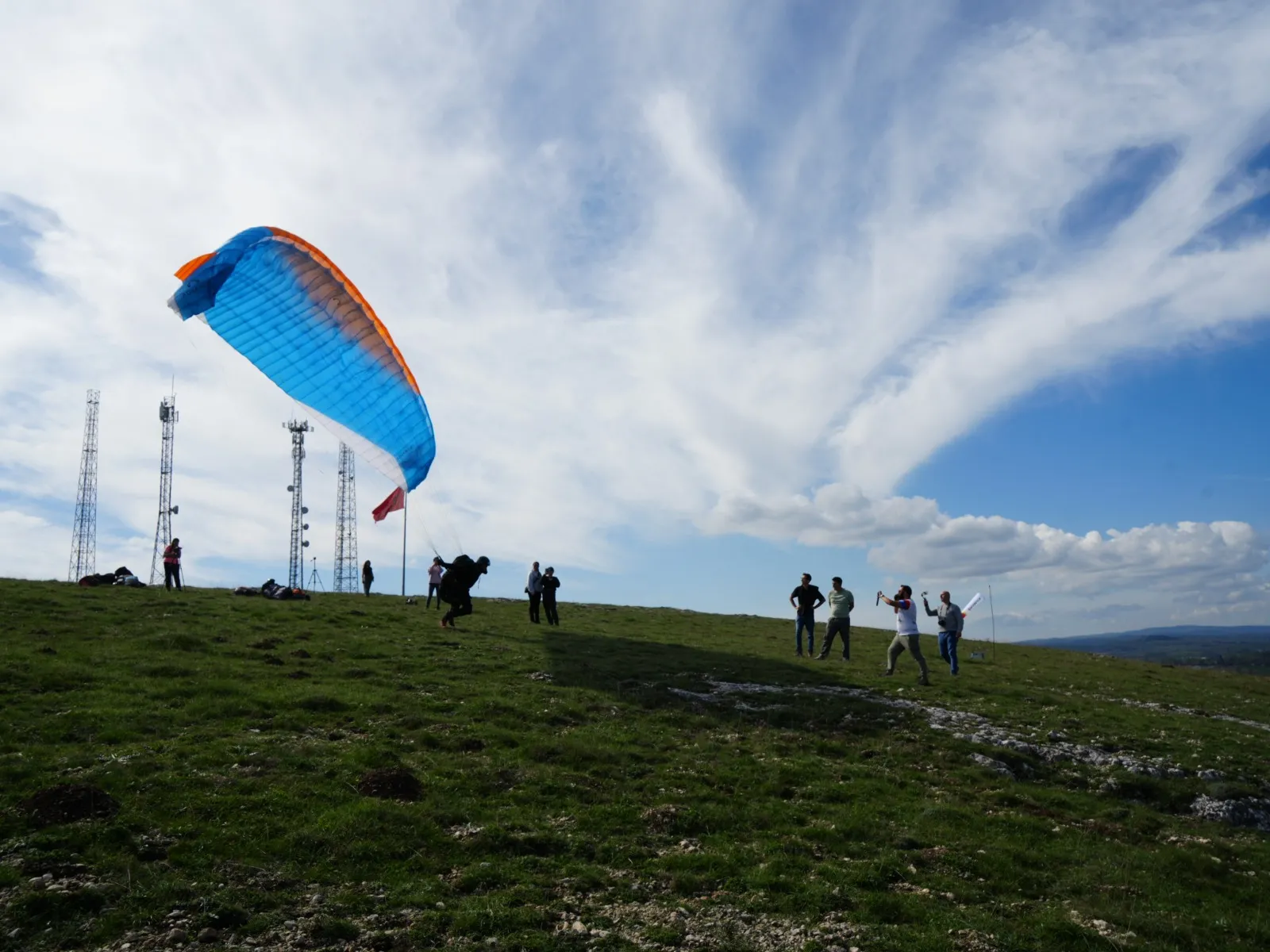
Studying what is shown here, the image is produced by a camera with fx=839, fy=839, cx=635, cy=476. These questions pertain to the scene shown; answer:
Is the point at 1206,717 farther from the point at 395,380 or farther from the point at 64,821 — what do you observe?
the point at 64,821

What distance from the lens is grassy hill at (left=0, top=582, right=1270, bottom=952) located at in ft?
31.0

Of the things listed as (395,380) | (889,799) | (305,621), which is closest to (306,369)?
(395,380)

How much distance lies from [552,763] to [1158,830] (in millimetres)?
10313

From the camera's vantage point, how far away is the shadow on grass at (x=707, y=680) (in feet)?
64.4

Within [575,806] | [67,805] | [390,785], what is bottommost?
[575,806]

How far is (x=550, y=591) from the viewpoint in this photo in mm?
32875

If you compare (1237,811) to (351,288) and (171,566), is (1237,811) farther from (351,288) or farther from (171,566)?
(171,566)

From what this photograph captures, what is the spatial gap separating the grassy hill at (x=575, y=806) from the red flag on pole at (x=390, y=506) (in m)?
7.51

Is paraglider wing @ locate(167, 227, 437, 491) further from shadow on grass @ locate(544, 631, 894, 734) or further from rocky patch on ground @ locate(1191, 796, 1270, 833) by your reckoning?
rocky patch on ground @ locate(1191, 796, 1270, 833)

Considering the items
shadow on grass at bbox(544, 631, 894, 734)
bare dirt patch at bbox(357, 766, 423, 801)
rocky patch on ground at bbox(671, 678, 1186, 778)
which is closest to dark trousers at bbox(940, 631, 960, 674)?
shadow on grass at bbox(544, 631, 894, 734)

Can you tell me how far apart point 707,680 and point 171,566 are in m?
23.2

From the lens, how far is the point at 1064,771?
17.0m

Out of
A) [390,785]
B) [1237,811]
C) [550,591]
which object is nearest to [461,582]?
[550,591]

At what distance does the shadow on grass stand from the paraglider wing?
779 cm
